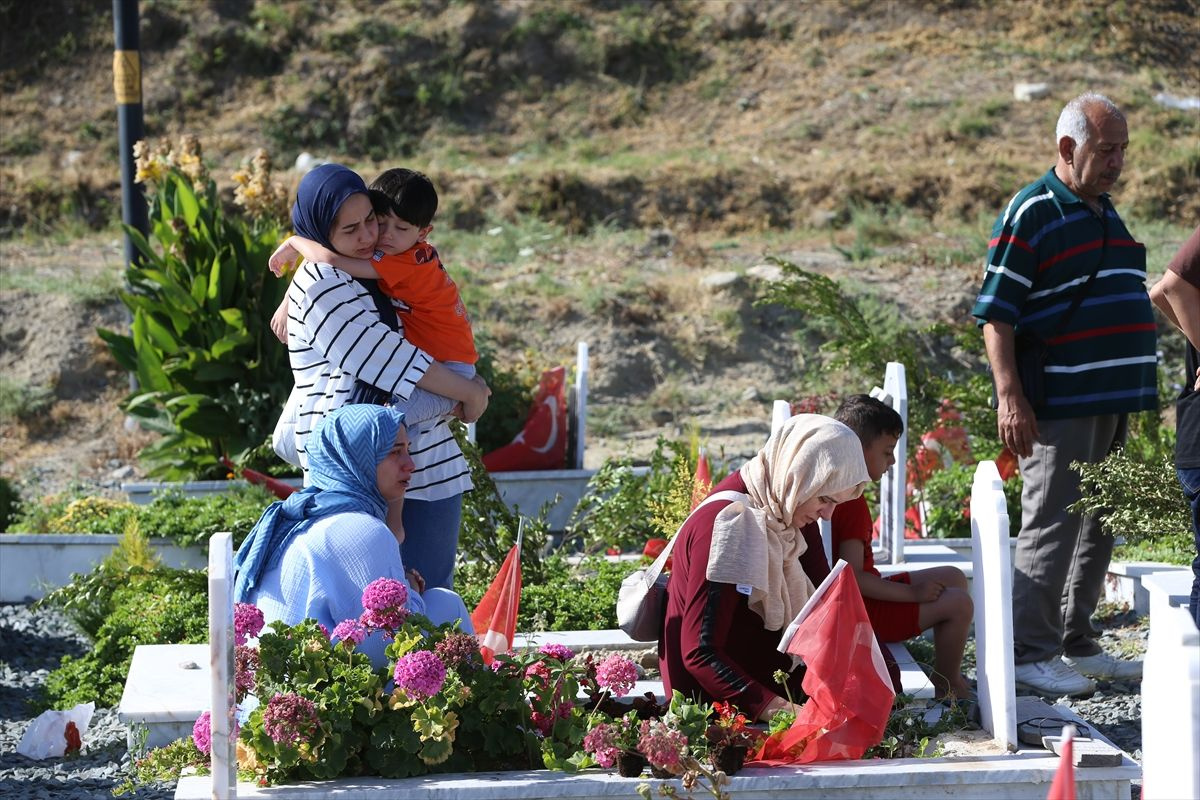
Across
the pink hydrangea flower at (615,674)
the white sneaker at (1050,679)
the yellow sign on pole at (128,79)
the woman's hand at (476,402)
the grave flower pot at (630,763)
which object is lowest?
the white sneaker at (1050,679)

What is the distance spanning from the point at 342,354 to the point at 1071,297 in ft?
8.07

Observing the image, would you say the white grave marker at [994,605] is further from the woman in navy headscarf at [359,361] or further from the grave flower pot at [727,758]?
the woman in navy headscarf at [359,361]

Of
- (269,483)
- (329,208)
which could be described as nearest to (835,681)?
(329,208)

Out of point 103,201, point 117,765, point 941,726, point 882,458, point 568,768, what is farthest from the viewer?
point 103,201

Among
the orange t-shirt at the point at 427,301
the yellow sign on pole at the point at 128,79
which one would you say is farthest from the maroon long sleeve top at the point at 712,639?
the yellow sign on pole at the point at 128,79

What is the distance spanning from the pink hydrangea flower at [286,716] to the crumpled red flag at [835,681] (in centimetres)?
108

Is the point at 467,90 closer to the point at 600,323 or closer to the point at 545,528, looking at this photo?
the point at 600,323

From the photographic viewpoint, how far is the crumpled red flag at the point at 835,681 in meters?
3.60

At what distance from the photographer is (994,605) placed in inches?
152

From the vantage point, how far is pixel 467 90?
64.8ft

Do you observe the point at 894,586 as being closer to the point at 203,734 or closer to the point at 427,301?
the point at 427,301

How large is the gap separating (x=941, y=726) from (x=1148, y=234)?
37.8 feet

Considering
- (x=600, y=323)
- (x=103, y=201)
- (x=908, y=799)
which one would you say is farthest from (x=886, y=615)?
(x=103, y=201)

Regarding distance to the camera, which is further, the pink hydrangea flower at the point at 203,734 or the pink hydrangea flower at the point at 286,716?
the pink hydrangea flower at the point at 203,734
